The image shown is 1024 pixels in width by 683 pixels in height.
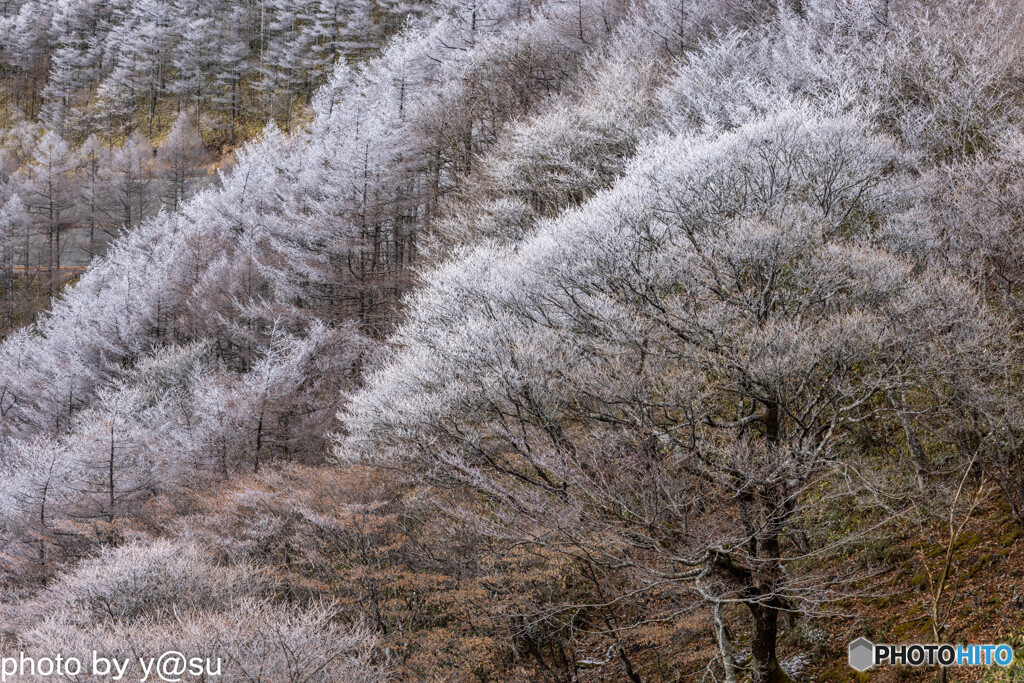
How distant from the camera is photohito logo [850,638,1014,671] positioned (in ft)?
24.5

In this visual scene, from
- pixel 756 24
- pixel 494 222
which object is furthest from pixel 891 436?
pixel 756 24

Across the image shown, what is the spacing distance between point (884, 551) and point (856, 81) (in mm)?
11915

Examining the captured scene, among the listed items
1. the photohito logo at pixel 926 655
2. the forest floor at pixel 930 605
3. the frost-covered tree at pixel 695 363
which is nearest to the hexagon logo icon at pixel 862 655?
the photohito logo at pixel 926 655

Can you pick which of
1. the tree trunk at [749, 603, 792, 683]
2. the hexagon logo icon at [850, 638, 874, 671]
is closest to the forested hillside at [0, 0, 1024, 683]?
the tree trunk at [749, 603, 792, 683]

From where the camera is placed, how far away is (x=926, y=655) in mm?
8227

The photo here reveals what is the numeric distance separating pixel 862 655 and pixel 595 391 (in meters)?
5.14

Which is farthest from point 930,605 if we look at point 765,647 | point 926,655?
point 765,647

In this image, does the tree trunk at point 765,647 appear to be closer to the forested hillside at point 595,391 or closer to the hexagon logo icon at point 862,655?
the forested hillside at point 595,391

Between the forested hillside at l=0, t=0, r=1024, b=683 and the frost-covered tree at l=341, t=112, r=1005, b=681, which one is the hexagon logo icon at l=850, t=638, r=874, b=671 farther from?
the frost-covered tree at l=341, t=112, r=1005, b=681

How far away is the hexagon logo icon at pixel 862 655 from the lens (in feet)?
29.0

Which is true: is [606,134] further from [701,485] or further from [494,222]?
[701,485]

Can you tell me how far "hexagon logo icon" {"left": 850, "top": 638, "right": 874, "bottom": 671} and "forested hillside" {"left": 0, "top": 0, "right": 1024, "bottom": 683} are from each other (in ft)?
1.60

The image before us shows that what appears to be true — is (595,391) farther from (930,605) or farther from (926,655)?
(926,655)

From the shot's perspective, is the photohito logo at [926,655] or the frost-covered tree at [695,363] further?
the frost-covered tree at [695,363]
